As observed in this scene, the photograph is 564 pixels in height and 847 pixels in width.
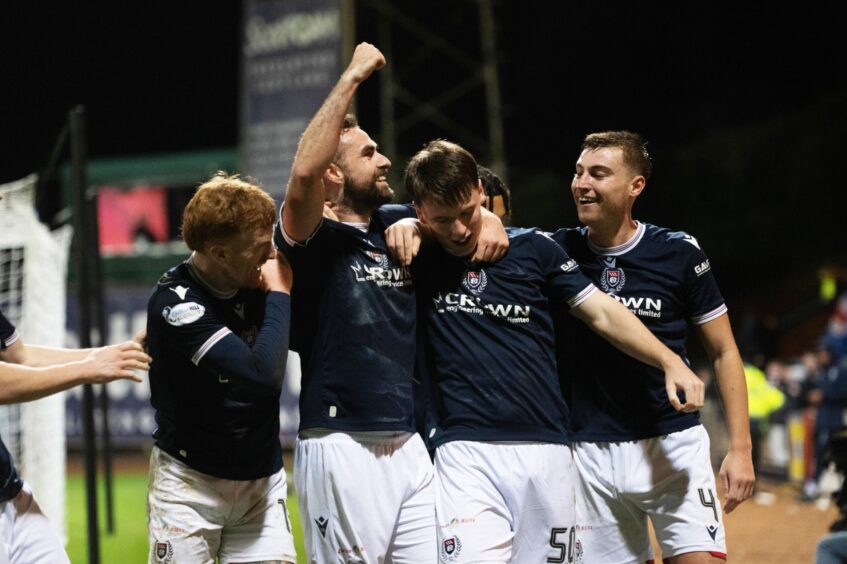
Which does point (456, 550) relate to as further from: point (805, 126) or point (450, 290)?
point (805, 126)

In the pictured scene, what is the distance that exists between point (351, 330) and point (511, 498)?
0.86 metres

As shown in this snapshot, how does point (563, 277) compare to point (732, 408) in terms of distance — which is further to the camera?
point (732, 408)

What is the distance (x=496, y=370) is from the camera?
12.9 ft

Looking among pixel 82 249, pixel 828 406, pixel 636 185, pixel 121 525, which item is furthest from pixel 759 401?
pixel 636 185

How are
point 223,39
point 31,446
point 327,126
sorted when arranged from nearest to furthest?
1. point 327,126
2. point 31,446
3. point 223,39

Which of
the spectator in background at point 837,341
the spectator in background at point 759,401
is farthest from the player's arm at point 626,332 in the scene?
the spectator in background at point 759,401

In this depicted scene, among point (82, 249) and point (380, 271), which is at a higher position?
point (82, 249)

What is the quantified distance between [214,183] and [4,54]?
29700 mm

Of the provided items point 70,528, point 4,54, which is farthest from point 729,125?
point 70,528

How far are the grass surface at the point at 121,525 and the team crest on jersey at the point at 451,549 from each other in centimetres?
333

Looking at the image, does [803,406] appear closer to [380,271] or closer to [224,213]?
[380,271]

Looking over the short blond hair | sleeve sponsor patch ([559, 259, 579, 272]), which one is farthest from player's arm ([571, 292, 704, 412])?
the short blond hair

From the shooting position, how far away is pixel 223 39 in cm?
3212

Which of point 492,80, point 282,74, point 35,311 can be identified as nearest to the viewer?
point 35,311
